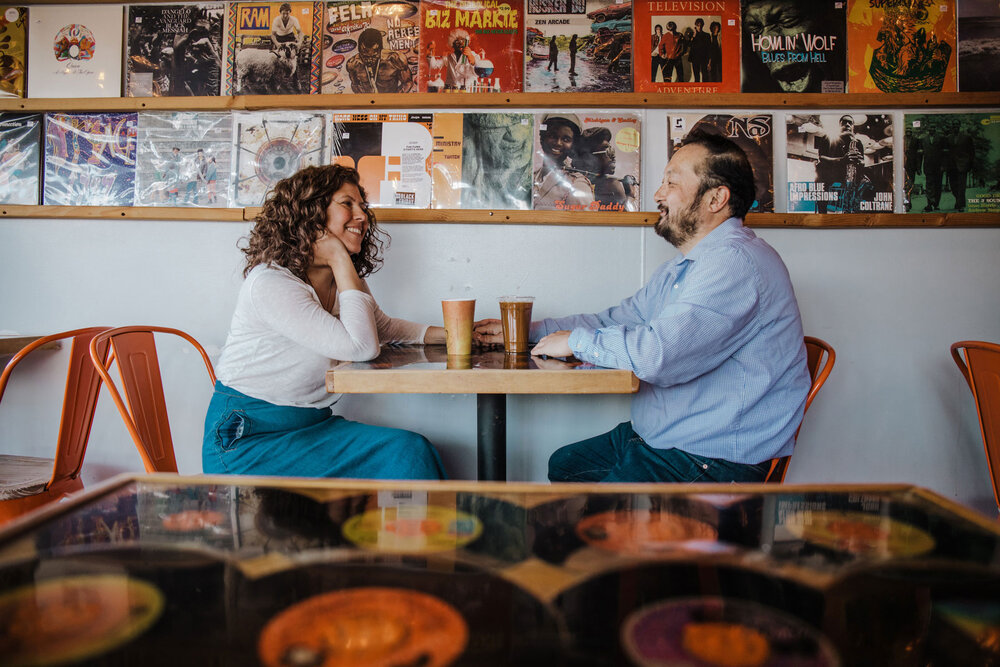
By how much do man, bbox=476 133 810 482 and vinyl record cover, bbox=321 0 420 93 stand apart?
4.40 feet

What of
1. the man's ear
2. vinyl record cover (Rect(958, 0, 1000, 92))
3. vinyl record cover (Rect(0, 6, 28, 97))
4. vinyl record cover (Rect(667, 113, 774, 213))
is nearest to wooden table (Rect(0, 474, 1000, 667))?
the man's ear

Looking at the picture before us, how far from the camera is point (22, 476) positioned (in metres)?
2.12

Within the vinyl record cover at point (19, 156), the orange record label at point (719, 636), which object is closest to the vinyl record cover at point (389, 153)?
the vinyl record cover at point (19, 156)

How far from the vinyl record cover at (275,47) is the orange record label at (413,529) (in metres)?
2.39

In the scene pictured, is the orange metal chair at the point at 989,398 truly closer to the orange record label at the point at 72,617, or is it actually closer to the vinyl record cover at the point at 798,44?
the vinyl record cover at the point at 798,44

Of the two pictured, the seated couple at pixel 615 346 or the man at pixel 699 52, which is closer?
the seated couple at pixel 615 346

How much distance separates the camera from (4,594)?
583mm

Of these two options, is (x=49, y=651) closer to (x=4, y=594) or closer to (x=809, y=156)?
(x=4, y=594)

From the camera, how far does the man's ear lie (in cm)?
193

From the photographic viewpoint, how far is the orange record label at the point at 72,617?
50 cm

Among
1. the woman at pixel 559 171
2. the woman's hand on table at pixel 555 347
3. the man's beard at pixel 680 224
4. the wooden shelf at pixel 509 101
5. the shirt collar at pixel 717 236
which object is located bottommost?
the woman's hand on table at pixel 555 347

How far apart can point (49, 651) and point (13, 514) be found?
1839mm

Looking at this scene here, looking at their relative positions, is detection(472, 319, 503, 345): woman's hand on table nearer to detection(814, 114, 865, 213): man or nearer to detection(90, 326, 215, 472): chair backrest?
detection(90, 326, 215, 472): chair backrest

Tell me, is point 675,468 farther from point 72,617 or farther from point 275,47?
point 275,47
